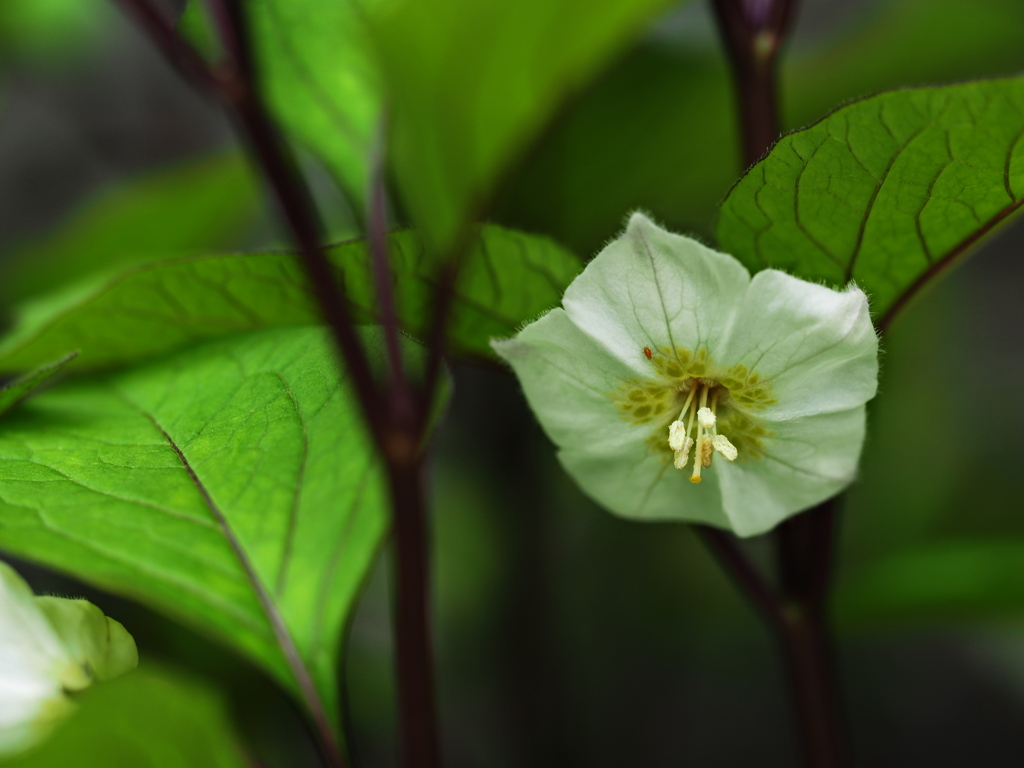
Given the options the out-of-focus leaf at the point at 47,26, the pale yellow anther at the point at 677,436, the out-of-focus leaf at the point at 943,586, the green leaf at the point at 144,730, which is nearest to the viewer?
the green leaf at the point at 144,730

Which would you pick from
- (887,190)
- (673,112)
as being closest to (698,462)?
(887,190)

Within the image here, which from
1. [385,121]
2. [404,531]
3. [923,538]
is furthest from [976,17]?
[404,531]

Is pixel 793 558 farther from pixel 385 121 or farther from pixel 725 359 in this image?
pixel 385 121

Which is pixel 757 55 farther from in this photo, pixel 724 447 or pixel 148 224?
pixel 148 224

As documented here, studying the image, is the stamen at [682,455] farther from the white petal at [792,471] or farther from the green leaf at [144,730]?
the green leaf at [144,730]

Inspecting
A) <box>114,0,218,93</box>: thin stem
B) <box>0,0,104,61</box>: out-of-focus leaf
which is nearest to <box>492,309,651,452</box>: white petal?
<box>114,0,218,93</box>: thin stem

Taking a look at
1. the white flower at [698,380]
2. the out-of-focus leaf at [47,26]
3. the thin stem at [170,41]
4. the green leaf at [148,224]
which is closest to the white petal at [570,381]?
the white flower at [698,380]
